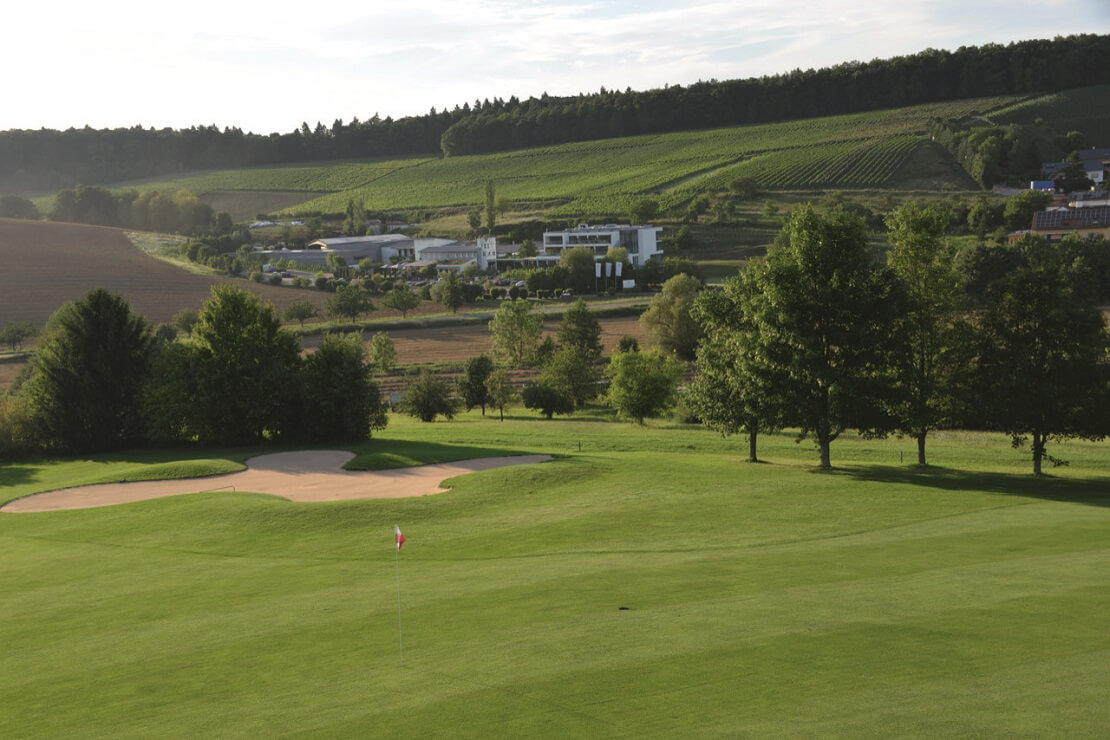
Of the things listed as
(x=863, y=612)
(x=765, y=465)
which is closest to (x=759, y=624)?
(x=863, y=612)

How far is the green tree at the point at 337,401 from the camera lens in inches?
2104

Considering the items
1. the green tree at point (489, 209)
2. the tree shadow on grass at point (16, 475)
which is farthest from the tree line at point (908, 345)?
the green tree at point (489, 209)

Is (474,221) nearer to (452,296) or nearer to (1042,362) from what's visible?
(452,296)

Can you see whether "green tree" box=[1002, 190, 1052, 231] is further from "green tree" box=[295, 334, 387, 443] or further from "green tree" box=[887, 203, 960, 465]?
"green tree" box=[295, 334, 387, 443]

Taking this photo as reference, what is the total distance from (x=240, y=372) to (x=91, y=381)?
873 centimetres

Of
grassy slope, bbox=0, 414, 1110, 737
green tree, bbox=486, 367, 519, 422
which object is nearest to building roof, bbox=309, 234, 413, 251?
green tree, bbox=486, 367, 519, 422

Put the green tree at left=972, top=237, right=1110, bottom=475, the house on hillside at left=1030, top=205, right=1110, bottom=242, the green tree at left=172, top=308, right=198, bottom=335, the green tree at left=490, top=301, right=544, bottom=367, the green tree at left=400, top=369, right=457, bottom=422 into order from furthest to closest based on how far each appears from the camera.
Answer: the house on hillside at left=1030, top=205, right=1110, bottom=242, the green tree at left=172, top=308, right=198, bottom=335, the green tree at left=490, top=301, right=544, bottom=367, the green tree at left=400, top=369, right=457, bottom=422, the green tree at left=972, top=237, right=1110, bottom=475

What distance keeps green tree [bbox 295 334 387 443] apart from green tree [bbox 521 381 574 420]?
16613 mm

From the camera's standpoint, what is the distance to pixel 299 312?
4520 inches

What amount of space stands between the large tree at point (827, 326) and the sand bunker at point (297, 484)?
11.5 meters

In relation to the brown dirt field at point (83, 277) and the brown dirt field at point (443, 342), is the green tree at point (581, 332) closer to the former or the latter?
the brown dirt field at point (443, 342)

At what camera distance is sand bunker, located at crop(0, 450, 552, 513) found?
40375 millimetres

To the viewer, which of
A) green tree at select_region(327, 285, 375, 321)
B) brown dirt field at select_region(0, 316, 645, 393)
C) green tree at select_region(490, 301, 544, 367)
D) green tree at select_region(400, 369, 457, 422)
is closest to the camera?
green tree at select_region(400, 369, 457, 422)

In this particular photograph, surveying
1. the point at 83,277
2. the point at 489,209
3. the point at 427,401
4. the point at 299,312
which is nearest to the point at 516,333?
the point at 427,401
